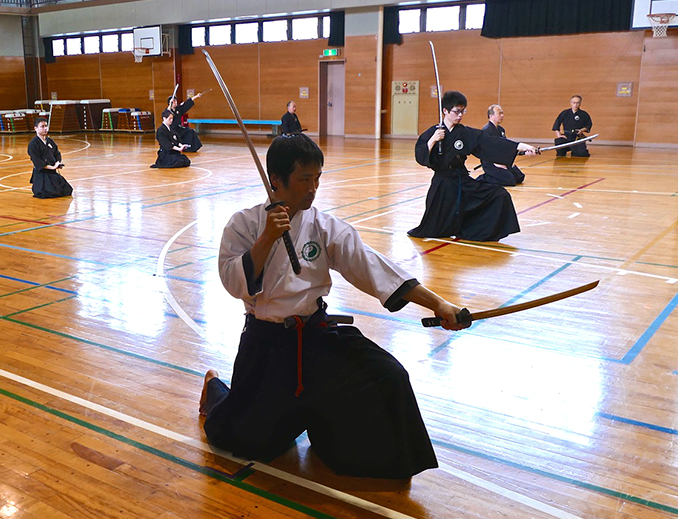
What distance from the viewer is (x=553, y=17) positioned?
1888 cm

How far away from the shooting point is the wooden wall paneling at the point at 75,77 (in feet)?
93.9

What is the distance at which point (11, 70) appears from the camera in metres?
29.3

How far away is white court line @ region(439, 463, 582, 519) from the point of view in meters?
2.45

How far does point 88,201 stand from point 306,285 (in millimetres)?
8172

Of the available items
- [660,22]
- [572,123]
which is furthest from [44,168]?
[660,22]

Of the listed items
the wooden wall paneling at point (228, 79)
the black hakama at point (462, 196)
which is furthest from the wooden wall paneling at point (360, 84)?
the black hakama at point (462, 196)

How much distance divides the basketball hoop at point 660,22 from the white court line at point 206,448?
17562 millimetres

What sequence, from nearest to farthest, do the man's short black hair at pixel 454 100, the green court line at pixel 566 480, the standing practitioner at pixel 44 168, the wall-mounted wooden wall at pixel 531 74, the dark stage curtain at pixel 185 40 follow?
the green court line at pixel 566 480
the man's short black hair at pixel 454 100
the standing practitioner at pixel 44 168
the wall-mounted wooden wall at pixel 531 74
the dark stage curtain at pixel 185 40

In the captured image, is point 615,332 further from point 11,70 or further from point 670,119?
point 11,70

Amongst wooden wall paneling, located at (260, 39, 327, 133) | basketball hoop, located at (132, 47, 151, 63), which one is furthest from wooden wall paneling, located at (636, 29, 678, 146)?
basketball hoop, located at (132, 47, 151, 63)

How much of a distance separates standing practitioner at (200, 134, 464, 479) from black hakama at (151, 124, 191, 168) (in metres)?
12.0

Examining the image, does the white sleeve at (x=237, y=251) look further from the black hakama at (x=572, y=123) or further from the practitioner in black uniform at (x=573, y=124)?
the black hakama at (x=572, y=123)

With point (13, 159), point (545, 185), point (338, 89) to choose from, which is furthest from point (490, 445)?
point (338, 89)

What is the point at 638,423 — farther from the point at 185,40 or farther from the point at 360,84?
the point at 185,40
